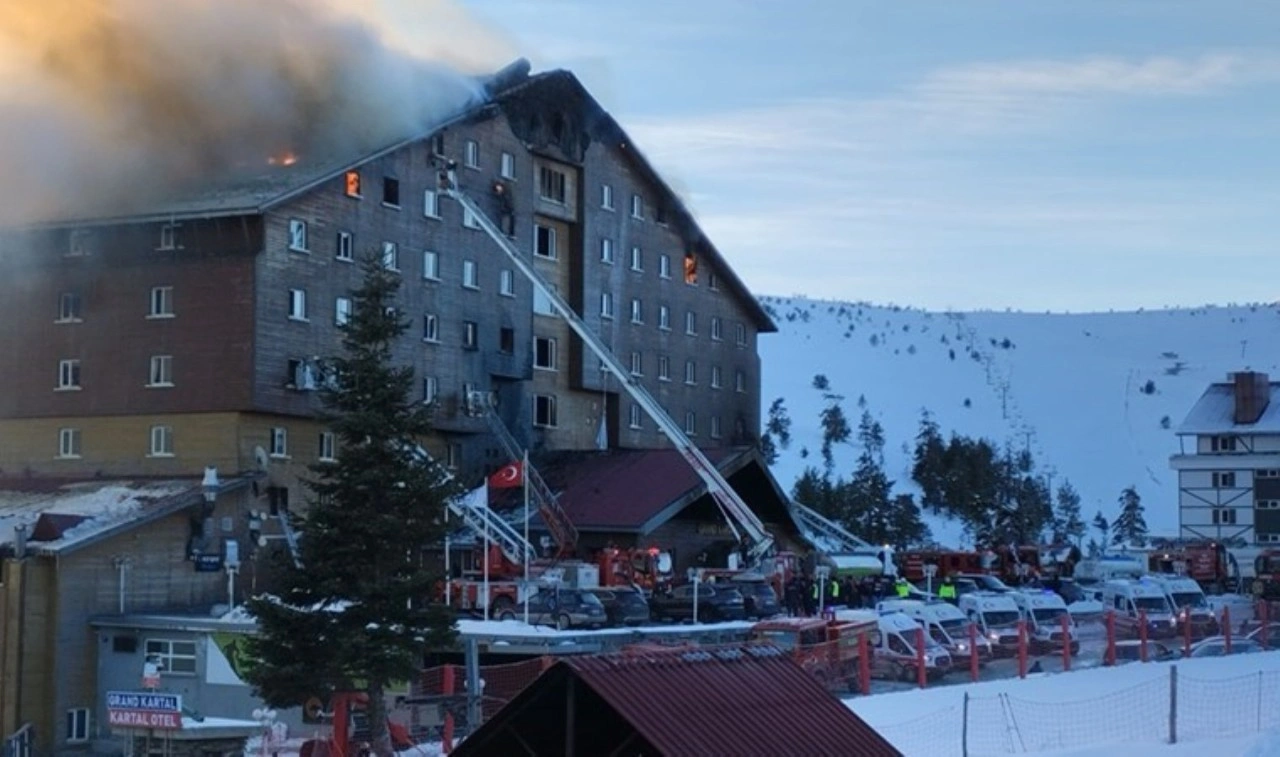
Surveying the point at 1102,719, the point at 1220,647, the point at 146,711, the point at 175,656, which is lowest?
the point at 175,656

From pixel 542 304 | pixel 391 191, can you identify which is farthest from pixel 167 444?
pixel 542 304

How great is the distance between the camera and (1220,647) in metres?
38.8

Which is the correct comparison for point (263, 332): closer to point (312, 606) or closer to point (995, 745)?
point (312, 606)

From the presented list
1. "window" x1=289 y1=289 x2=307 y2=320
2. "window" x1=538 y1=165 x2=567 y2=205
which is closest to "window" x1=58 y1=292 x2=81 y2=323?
"window" x1=289 y1=289 x2=307 y2=320

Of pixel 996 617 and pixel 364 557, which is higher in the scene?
pixel 364 557

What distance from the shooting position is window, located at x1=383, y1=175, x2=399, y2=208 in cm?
5319

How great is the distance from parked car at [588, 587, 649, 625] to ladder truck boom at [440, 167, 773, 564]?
31.8 ft

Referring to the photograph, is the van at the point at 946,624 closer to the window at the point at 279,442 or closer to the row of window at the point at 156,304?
the window at the point at 279,442

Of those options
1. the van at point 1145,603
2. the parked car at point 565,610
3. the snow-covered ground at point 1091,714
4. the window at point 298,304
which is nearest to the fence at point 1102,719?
the snow-covered ground at point 1091,714

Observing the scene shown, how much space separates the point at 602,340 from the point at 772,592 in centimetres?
1620

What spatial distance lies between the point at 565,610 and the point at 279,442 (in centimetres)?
1100

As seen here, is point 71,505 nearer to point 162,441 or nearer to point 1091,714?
point 162,441

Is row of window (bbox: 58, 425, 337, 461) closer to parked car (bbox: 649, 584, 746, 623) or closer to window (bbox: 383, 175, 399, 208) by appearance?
window (bbox: 383, 175, 399, 208)

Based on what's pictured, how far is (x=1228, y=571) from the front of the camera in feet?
231
